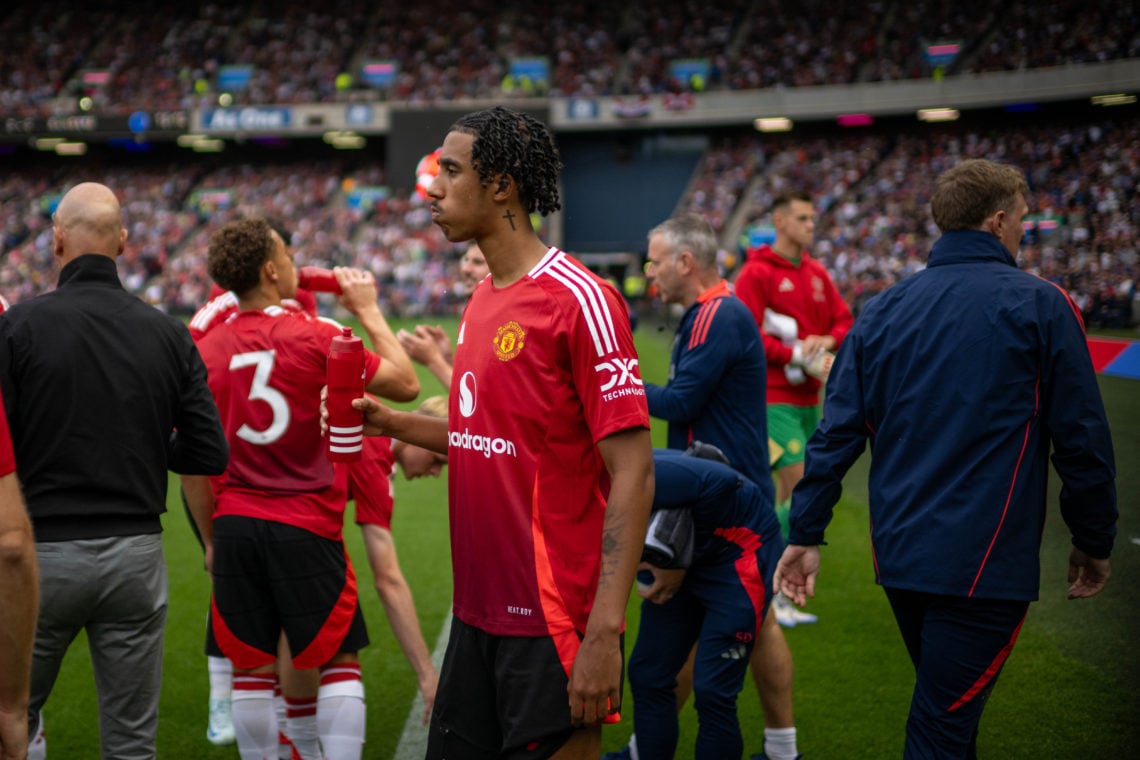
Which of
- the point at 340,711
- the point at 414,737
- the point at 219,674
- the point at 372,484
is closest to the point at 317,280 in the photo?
the point at 372,484

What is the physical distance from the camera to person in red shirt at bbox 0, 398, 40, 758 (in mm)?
2045

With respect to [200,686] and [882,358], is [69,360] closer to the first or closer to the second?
[882,358]

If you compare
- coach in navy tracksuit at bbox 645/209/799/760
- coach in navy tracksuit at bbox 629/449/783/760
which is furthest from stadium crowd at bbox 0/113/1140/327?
coach in navy tracksuit at bbox 629/449/783/760

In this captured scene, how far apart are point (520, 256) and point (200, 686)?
416cm

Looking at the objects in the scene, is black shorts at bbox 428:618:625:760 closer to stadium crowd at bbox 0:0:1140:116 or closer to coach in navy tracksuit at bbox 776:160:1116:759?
coach in navy tracksuit at bbox 776:160:1116:759

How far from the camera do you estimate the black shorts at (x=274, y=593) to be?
3727 millimetres

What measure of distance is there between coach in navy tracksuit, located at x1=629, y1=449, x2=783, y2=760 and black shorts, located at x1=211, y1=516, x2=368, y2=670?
1.19 m

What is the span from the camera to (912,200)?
34531mm

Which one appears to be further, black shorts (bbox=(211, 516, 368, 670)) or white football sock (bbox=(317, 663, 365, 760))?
white football sock (bbox=(317, 663, 365, 760))

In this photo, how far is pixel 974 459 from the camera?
291cm

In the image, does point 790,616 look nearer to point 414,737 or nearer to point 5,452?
point 414,737

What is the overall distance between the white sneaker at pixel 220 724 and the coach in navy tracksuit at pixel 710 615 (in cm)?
228

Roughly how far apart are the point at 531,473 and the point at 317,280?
2.18 metres

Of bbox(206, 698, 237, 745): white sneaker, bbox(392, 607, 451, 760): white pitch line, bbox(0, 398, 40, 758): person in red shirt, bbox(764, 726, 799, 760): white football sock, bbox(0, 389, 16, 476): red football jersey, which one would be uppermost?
bbox(0, 389, 16, 476): red football jersey
